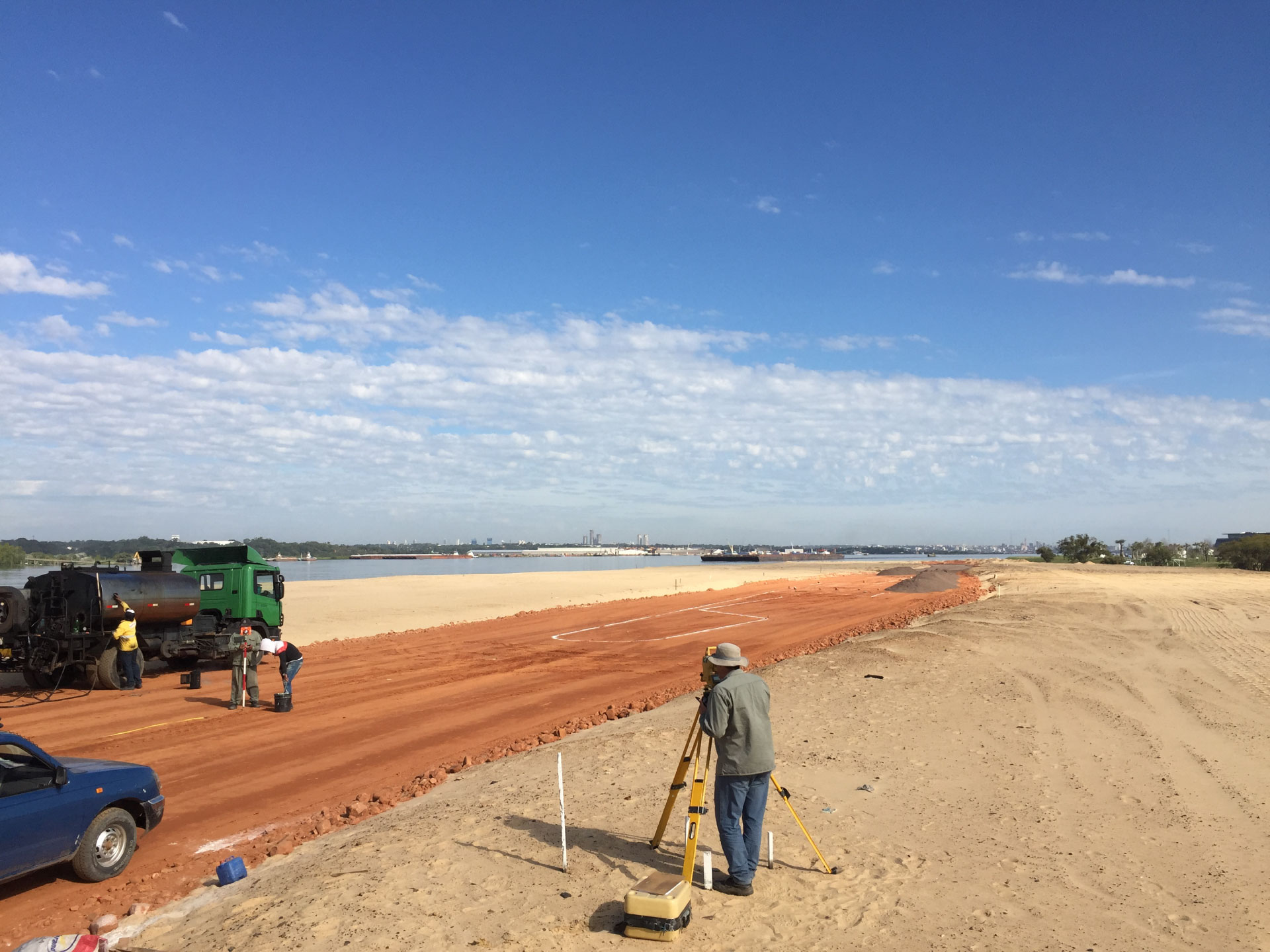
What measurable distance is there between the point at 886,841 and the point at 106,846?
8.11 m

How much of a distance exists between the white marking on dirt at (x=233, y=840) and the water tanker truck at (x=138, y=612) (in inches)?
468

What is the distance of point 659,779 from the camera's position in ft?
34.9

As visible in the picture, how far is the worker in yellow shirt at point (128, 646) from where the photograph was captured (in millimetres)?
18734

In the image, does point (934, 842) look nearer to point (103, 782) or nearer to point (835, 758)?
point (835, 758)

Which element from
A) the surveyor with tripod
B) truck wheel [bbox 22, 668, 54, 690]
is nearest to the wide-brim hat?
the surveyor with tripod

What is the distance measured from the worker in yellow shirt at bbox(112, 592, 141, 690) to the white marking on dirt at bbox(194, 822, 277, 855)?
37.7 ft

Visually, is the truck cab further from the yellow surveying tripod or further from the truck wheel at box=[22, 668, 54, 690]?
the yellow surveying tripod

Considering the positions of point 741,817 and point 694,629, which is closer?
point 741,817

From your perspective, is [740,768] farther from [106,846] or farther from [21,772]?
[21,772]

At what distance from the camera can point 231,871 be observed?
783 cm

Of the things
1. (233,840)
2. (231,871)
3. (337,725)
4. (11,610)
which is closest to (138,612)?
(11,610)

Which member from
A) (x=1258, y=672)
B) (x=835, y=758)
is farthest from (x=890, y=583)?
(x=835, y=758)

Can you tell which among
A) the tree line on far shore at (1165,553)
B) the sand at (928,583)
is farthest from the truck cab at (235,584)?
the tree line on far shore at (1165,553)

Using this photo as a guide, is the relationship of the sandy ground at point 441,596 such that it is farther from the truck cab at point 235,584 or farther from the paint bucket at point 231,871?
the paint bucket at point 231,871
